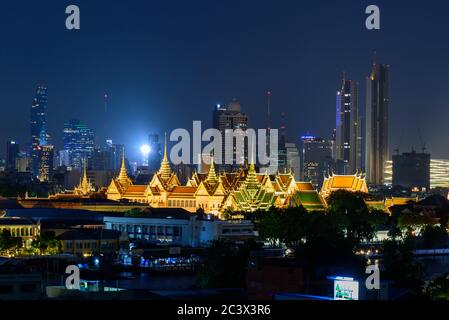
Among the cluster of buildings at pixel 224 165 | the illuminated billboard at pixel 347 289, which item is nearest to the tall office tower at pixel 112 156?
the cluster of buildings at pixel 224 165

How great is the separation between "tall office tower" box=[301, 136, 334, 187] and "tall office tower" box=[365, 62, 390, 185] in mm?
8664

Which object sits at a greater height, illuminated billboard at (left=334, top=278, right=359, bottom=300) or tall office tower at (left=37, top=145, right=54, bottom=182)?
tall office tower at (left=37, top=145, right=54, bottom=182)

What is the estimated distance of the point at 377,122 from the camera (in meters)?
115

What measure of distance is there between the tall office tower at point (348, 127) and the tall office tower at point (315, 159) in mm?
5070

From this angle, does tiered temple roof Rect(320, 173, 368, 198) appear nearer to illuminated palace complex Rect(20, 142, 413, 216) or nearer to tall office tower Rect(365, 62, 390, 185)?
illuminated palace complex Rect(20, 142, 413, 216)

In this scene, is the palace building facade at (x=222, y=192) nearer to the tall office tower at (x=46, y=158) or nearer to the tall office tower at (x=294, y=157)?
the tall office tower at (x=294, y=157)

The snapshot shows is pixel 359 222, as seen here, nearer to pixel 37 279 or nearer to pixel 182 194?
pixel 182 194

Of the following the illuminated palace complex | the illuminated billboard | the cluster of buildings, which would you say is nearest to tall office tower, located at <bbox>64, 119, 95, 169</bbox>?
the cluster of buildings

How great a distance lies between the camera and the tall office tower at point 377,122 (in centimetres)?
11506

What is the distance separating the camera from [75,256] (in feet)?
108

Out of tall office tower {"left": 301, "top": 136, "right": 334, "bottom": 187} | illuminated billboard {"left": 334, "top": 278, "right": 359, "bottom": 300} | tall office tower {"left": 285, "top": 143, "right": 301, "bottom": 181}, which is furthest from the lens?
tall office tower {"left": 301, "top": 136, "right": 334, "bottom": 187}

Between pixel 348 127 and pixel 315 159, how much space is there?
1337cm

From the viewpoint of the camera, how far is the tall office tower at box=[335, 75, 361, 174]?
370 feet

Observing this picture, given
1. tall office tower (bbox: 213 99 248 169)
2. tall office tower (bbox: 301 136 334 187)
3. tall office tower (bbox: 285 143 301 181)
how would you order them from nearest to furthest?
tall office tower (bbox: 213 99 248 169) < tall office tower (bbox: 285 143 301 181) < tall office tower (bbox: 301 136 334 187)
